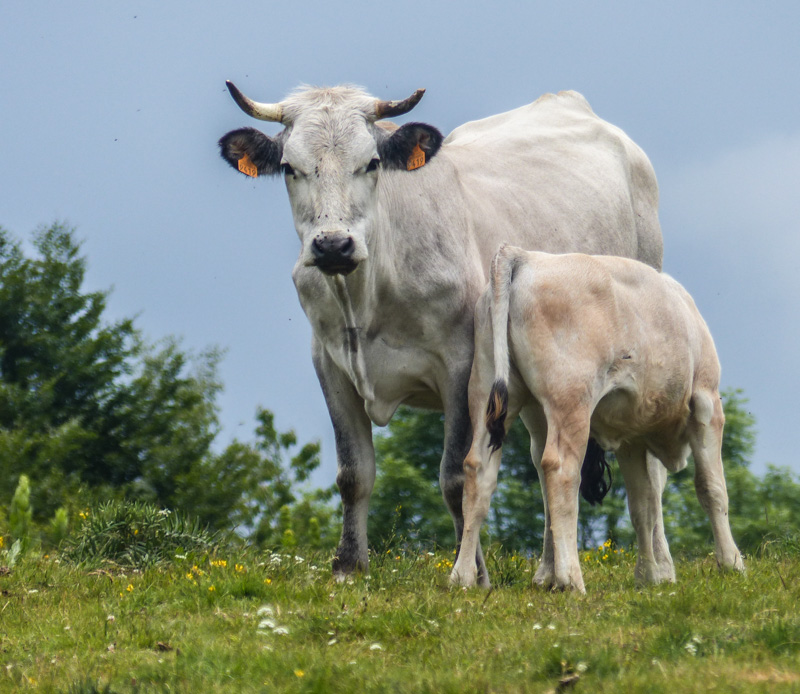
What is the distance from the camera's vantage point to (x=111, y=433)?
116ft

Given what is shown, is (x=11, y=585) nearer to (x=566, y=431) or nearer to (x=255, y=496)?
(x=566, y=431)

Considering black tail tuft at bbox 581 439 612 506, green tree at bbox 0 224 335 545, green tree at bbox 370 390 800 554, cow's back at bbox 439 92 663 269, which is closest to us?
black tail tuft at bbox 581 439 612 506

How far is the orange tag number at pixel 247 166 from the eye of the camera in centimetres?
788

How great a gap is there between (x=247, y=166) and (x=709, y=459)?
12.5 ft

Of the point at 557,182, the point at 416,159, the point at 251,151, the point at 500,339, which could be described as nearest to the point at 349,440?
the point at 500,339

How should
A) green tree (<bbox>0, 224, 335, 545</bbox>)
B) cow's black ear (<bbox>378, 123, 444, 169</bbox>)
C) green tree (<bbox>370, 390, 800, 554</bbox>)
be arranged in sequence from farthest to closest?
green tree (<bbox>0, 224, 335, 545</bbox>) < green tree (<bbox>370, 390, 800, 554</bbox>) < cow's black ear (<bbox>378, 123, 444, 169</bbox>)

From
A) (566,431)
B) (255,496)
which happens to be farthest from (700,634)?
(255,496)

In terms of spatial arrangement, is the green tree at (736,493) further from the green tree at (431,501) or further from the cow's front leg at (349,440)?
the cow's front leg at (349,440)

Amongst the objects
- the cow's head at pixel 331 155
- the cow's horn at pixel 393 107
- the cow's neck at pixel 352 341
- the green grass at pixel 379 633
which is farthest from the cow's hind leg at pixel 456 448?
the cow's horn at pixel 393 107

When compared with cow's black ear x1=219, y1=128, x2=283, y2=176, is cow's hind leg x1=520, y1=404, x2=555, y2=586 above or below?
below

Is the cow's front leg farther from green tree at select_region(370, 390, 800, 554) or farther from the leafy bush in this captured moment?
green tree at select_region(370, 390, 800, 554)

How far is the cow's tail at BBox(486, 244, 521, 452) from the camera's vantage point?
6.71m

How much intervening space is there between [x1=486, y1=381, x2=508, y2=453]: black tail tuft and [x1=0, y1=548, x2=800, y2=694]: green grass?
3.14 feet

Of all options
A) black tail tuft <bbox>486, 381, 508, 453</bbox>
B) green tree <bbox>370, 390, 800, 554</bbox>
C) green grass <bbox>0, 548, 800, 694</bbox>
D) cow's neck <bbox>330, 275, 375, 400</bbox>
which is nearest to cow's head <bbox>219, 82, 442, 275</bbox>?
cow's neck <bbox>330, 275, 375, 400</bbox>
